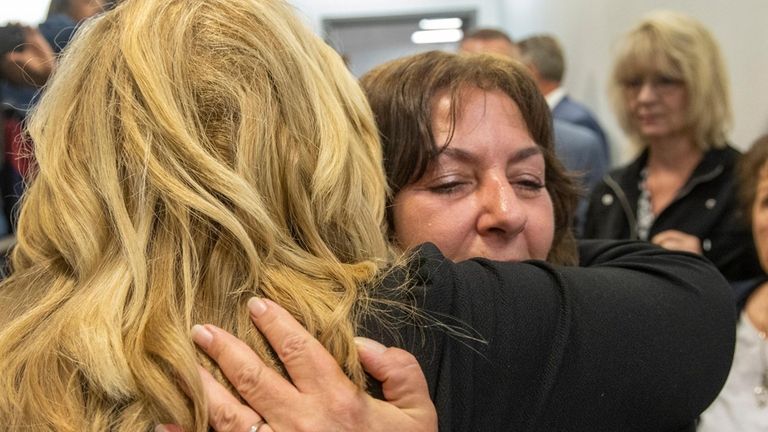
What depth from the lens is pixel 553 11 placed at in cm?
458

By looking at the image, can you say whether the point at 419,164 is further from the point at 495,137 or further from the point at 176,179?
the point at 176,179

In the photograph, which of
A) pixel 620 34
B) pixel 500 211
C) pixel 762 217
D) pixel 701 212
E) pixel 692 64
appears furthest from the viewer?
pixel 620 34

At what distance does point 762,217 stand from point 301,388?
1281 mm

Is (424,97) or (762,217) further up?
(424,97)

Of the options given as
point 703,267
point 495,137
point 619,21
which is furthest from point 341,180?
point 619,21

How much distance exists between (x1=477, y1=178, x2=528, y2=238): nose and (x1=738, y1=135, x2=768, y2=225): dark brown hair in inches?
34.7

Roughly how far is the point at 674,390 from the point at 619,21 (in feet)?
9.02

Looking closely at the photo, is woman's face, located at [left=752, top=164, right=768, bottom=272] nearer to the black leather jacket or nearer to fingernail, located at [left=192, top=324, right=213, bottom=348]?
the black leather jacket

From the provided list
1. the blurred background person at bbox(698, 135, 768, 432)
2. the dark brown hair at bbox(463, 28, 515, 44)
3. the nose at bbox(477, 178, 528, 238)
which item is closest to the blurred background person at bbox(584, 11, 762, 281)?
the blurred background person at bbox(698, 135, 768, 432)

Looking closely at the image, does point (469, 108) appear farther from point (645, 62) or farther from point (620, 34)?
point (620, 34)

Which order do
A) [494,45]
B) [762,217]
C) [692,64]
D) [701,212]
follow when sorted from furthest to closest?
[494,45], [692,64], [701,212], [762,217]

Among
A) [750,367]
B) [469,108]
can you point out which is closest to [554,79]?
[750,367]

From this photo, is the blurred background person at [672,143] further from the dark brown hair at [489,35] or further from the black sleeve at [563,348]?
the black sleeve at [563,348]

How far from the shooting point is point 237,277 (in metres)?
0.79
